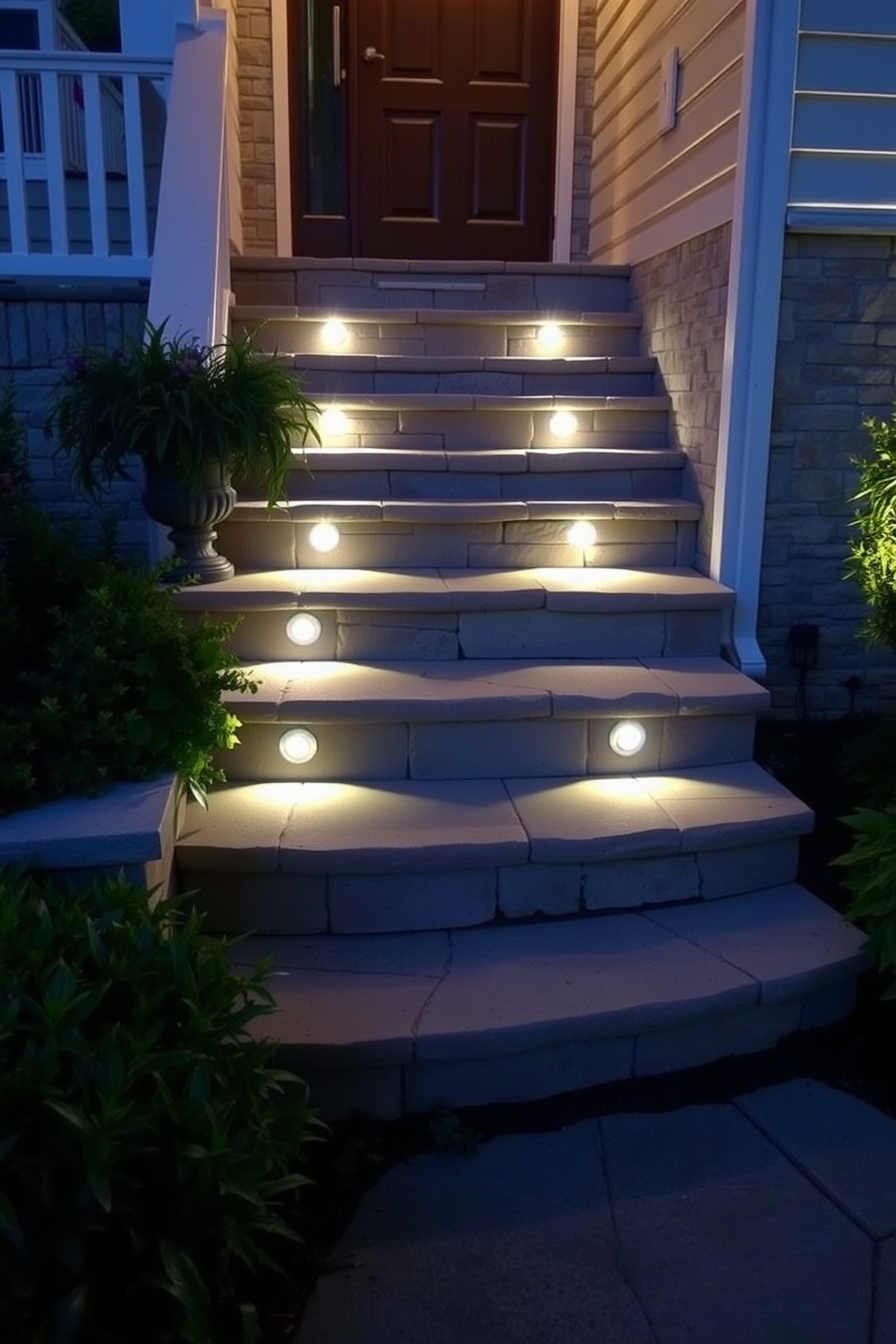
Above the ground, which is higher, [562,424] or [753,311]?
[753,311]

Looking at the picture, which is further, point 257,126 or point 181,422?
point 257,126

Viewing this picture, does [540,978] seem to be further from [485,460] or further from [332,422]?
[332,422]

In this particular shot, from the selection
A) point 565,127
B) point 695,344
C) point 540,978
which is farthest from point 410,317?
point 540,978

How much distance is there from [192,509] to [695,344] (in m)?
1.75

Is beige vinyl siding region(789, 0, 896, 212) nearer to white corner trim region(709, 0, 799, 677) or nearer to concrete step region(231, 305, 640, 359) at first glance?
white corner trim region(709, 0, 799, 677)

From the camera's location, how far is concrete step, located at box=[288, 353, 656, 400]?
3.93 meters

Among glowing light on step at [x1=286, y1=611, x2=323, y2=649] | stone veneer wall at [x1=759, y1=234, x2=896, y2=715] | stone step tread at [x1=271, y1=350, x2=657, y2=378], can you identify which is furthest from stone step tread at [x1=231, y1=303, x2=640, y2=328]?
glowing light on step at [x1=286, y1=611, x2=323, y2=649]

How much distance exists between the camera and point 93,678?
7.18 ft

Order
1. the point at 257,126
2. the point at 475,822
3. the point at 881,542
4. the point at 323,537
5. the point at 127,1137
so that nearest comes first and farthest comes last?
the point at 127,1137 → the point at 475,822 → the point at 881,542 → the point at 323,537 → the point at 257,126

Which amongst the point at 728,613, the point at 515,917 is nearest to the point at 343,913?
the point at 515,917

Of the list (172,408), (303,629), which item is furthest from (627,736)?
(172,408)

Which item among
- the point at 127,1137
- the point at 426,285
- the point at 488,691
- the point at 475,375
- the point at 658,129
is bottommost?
the point at 127,1137

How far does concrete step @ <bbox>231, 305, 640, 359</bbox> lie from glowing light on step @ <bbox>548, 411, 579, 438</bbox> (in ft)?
1.67

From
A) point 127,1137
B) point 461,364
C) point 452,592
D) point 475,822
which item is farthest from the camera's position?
point 461,364
